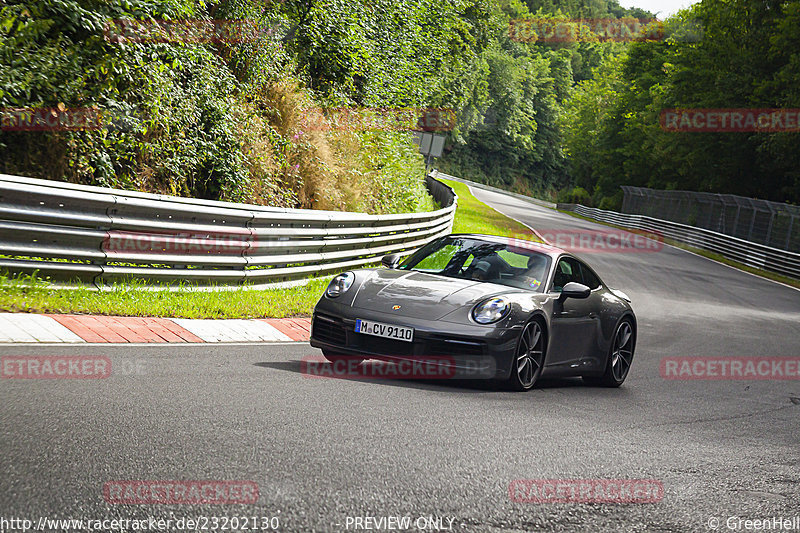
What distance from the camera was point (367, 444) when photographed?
15.7 feet

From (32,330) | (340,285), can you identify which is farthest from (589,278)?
(32,330)

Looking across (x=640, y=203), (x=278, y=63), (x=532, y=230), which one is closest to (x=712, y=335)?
(x=278, y=63)

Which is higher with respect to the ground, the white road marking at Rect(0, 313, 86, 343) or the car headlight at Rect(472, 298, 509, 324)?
the car headlight at Rect(472, 298, 509, 324)

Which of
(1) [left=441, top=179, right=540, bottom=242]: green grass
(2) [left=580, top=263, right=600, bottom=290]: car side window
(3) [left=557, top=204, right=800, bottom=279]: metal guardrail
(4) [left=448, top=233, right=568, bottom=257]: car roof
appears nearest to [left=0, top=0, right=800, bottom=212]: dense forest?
Answer: (1) [left=441, top=179, right=540, bottom=242]: green grass

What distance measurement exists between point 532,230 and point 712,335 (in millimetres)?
23815

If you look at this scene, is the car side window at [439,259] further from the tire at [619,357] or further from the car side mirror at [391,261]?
the tire at [619,357]

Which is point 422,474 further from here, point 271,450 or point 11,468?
point 11,468

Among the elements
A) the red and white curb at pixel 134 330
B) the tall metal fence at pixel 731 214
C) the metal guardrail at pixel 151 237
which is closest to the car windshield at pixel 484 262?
the red and white curb at pixel 134 330

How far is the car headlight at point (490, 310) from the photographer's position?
709cm

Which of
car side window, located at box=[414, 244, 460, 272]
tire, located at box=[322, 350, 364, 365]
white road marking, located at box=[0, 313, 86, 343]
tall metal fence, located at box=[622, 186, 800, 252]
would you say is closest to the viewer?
white road marking, located at box=[0, 313, 86, 343]

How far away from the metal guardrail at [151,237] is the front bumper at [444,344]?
3.13 m

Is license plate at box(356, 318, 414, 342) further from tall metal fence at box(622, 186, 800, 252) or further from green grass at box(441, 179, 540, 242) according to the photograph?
tall metal fence at box(622, 186, 800, 252)

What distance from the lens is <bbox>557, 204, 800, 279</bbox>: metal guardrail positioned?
32406mm

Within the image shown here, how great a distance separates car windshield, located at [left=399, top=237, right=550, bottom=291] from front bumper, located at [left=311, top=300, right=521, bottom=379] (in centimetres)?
101
